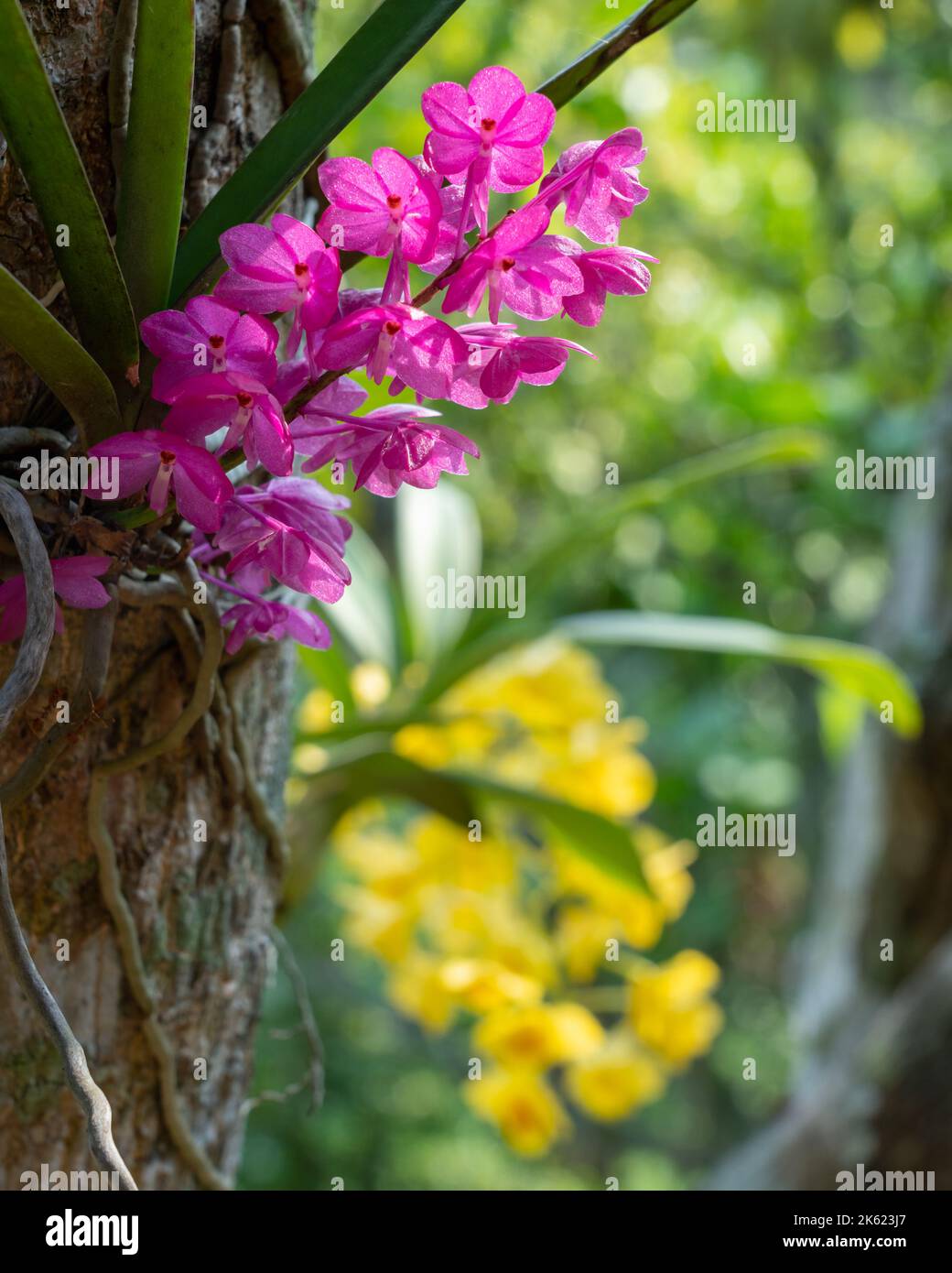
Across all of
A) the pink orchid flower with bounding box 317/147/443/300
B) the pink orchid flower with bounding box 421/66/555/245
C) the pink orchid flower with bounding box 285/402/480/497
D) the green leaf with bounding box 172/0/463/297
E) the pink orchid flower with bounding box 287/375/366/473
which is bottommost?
the pink orchid flower with bounding box 285/402/480/497

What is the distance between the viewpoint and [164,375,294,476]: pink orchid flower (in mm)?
339

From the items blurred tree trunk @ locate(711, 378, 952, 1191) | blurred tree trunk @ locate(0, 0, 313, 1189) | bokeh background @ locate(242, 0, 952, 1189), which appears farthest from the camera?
bokeh background @ locate(242, 0, 952, 1189)

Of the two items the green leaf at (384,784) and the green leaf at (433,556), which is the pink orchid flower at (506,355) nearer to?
the green leaf at (384,784)

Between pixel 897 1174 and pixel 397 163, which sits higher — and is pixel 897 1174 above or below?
below

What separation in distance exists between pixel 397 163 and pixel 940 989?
137 centimetres

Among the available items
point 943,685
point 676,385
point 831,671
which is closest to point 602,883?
point 831,671

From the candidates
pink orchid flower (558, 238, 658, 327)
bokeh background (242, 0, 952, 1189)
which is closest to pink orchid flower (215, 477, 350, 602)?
pink orchid flower (558, 238, 658, 327)

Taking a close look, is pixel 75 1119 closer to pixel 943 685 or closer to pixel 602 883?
pixel 602 883

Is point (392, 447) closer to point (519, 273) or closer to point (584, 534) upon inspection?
point (519, 273)

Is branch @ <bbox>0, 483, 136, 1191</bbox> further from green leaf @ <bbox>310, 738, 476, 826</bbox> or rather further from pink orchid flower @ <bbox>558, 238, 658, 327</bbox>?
green leaf @ <bbox>310, 738, 476, 826</bbox>

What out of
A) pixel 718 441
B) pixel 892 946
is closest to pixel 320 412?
pixel 892 946

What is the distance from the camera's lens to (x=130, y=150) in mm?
387

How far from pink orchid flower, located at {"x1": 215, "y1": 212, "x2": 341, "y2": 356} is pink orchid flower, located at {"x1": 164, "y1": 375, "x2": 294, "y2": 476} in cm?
3

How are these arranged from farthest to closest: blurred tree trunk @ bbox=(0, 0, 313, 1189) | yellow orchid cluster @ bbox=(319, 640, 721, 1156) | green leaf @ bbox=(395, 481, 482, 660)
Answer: green leaf @ bbox=(395, 481, 482, 660)
yellow orchid cluster @ bbox=(319, 640, 721, 1156)
blurred tree trunk @ bbox=(0, 0, 313, 1189)
